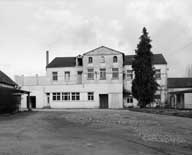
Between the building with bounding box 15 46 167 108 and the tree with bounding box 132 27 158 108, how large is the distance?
27.7 feet

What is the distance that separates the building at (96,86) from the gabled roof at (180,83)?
5346 millimetres

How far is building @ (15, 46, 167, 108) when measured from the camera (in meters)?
40.2

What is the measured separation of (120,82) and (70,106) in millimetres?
9742

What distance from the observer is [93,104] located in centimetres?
4025

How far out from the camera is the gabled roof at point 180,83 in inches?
1772

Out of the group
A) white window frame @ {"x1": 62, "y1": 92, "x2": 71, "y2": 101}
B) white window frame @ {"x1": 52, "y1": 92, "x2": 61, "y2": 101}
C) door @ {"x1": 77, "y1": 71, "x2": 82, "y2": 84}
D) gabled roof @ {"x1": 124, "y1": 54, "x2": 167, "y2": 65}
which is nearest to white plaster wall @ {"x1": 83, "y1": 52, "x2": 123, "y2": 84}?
door @ {"x1": 77, "y1": 71, "x2": 82, "y2": 84}

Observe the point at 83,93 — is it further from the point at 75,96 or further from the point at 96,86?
the point at 96,86

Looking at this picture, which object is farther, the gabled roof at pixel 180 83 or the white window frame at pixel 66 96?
the gabled roof at pixel 180 83

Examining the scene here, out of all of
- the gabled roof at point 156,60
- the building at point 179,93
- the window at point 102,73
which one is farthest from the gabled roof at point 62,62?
the building at point 179,93

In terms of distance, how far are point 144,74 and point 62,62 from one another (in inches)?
780

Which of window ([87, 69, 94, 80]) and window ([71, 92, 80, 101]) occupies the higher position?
window ([87, 69, 94, 80])

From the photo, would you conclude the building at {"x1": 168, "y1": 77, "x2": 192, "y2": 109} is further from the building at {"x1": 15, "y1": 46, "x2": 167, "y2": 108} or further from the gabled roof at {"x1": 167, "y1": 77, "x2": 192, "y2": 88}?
the building at {"x1": 15, "y1": 46, "x2": 167, "y2": 108}

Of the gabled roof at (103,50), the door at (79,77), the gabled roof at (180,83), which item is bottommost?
the gabled roof at (180,83)

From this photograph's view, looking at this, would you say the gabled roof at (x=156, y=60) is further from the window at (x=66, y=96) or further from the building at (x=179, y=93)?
the window at (x=66, y=96)
